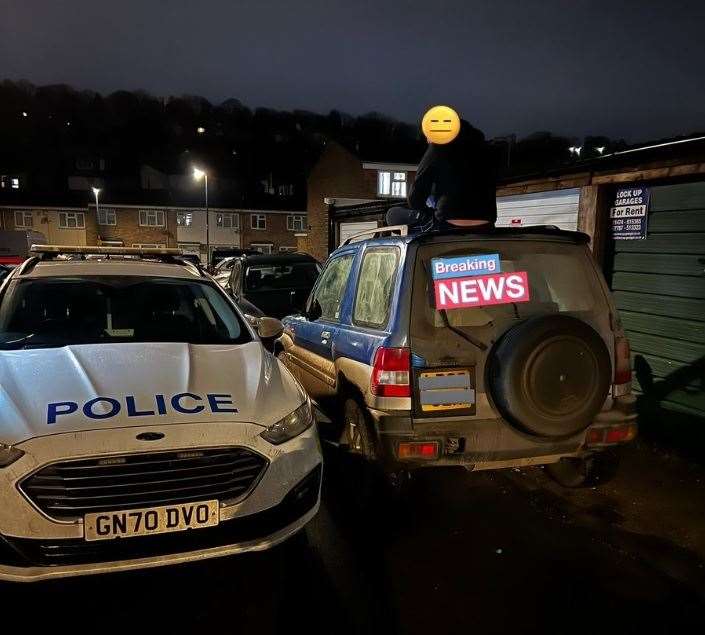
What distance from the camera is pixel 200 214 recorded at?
1981 inches

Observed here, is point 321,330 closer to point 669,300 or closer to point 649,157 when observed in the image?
point 669,300

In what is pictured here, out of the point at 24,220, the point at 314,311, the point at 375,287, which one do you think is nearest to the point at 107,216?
the point at 24,220

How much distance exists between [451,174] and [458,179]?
0.09 metres

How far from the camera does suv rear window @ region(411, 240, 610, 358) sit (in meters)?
3.35

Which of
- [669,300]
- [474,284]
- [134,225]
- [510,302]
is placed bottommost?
[669,300]

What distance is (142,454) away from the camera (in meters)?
2.51

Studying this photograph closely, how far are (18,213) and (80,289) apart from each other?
173 feet

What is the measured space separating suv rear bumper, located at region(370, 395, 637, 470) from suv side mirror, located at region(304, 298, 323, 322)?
75.1 inches

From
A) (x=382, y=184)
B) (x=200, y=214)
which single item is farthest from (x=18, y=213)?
(x=382, y=184)

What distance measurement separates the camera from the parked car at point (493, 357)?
10.6 feet

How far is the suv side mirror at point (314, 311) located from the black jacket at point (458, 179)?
58.0 inches

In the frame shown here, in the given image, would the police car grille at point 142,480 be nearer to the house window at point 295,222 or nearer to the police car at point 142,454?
the police car at point 142,454

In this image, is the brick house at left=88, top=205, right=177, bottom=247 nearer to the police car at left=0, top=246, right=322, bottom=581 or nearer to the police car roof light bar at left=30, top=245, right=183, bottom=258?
the police car roof light bar at left=30, top=245, right=183, bottom=258

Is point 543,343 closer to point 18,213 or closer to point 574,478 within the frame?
point 574,478
